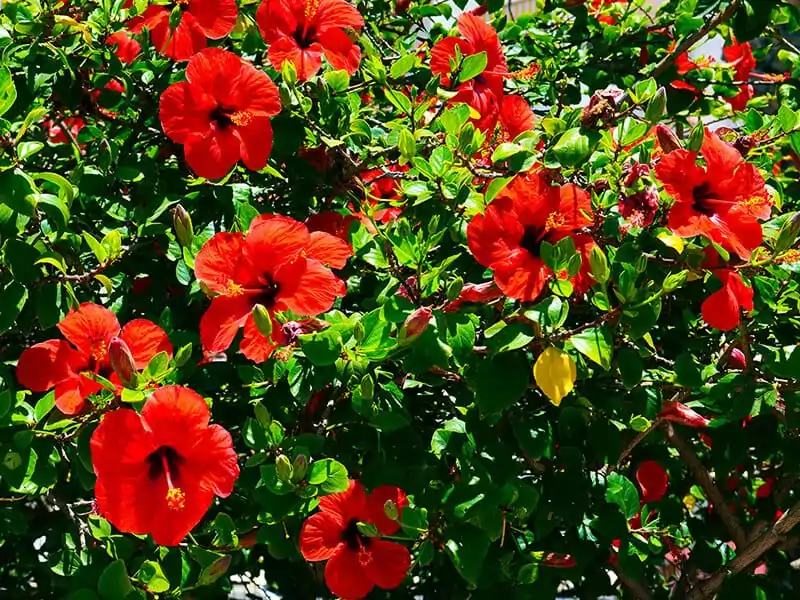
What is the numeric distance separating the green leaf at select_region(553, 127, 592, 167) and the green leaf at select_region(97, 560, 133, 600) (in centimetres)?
78

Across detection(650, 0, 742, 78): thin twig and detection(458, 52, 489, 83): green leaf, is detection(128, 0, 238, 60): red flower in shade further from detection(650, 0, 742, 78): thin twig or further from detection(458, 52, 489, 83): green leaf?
detection(650, 0, 742, 78): thin twig

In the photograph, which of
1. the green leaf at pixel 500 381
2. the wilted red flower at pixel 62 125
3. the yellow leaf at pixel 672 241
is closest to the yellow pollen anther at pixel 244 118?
the green leaf at pixel 500 381

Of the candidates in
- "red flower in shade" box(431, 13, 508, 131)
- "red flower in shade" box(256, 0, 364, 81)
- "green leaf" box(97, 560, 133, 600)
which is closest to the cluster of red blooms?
"red flower in shade" box(431, 13, 508, 131)

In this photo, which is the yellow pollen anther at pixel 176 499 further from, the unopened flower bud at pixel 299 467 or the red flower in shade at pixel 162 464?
the unopened flower bud at pixel 299 467

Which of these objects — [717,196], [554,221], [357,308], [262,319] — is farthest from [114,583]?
[717,196]

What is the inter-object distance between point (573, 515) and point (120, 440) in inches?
28.6

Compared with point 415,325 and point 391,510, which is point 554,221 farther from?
point 391,510

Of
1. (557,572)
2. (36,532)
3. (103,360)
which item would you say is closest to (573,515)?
(557,572)

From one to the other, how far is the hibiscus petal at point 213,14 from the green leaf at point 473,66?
366 millimetres

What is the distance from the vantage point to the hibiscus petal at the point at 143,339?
1.32 metres

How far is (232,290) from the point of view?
1.26m

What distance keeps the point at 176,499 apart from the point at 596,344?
55 cm

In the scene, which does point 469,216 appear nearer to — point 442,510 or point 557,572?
point 442,510

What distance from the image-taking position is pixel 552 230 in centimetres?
127
